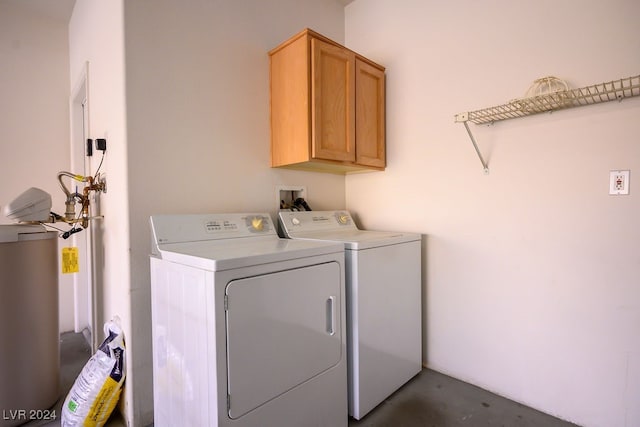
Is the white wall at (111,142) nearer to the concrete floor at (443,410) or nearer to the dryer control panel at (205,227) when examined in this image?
the dryer control panel at (205,227)

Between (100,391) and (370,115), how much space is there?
7.49ft

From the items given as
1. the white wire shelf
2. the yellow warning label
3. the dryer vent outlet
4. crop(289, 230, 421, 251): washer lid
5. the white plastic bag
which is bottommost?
the white plastic bag

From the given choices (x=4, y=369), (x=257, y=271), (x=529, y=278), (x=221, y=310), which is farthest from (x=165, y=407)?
(x=529, y=278)

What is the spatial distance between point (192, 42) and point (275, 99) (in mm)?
571

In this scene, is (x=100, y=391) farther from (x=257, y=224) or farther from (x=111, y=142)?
(x=111, y=142)

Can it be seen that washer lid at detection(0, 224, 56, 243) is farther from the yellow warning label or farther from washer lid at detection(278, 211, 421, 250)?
washer lid at detection(278, 211, 421, 250)

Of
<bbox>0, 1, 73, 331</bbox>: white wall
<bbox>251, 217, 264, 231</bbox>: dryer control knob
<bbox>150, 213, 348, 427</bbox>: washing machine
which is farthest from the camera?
<bbox>0, 1, 73, 331</bbox>: white wall

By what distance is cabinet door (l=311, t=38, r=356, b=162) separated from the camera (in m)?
1.82

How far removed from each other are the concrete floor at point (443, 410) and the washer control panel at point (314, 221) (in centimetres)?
113

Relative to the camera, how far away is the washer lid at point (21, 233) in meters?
1.57

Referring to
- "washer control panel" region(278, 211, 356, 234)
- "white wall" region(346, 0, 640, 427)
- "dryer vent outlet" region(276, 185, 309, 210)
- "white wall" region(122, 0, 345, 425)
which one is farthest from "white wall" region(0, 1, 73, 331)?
"white wall" region(346, 0, 640, 427)

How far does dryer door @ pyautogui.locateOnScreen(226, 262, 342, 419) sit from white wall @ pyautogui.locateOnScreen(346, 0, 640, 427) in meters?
1.01

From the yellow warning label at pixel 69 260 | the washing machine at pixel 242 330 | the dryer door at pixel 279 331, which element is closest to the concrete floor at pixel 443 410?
the washing machine at pixel 242 330

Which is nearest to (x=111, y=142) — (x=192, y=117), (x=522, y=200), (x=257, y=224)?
(x=192, y=117)
